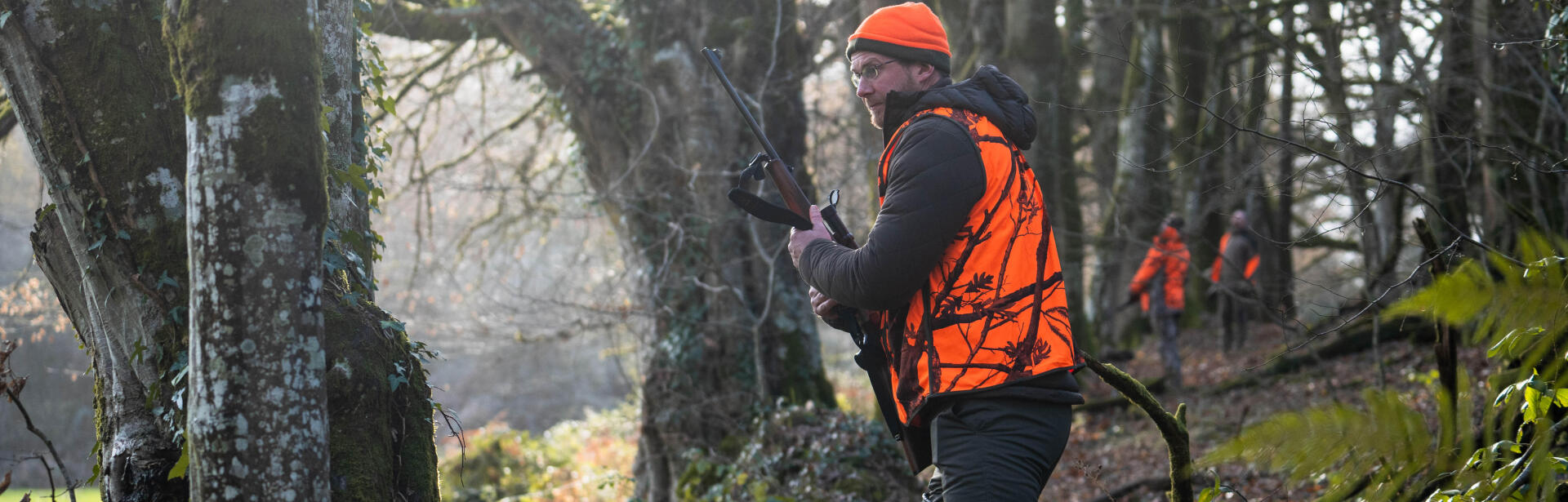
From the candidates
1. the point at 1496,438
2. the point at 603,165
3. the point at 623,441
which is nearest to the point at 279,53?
the point at 1496,438

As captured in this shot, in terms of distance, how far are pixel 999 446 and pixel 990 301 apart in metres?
0.37

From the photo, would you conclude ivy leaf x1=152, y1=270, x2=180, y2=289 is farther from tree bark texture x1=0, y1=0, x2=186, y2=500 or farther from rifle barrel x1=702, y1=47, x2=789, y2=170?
rifle barrel x1=702, y1=47, x2=789, y2=170

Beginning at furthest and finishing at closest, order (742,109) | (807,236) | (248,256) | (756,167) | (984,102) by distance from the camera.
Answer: (742,109) → (756,167) → (807,236) → (984,102) → (248,256)

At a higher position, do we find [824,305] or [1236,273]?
[1236,273]

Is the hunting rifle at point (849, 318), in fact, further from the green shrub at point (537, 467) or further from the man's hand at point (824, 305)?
the green shrub at point (537, 467)

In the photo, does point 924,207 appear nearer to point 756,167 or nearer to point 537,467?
point 756,167

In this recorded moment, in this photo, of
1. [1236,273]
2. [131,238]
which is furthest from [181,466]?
[1236,273]

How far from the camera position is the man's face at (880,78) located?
2.96 meters

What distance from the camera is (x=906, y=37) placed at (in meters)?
2.95

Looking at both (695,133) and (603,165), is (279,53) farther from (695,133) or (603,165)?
(603,165)

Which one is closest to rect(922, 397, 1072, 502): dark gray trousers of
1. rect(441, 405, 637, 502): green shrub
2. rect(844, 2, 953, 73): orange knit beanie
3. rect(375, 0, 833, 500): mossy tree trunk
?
rect(844, 2, 953, 73): orange knit beanie

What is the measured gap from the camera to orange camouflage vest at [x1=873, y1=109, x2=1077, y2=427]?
262cm

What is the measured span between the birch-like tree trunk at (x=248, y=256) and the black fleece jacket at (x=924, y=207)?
140 cm

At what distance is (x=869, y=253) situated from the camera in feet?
8.78
